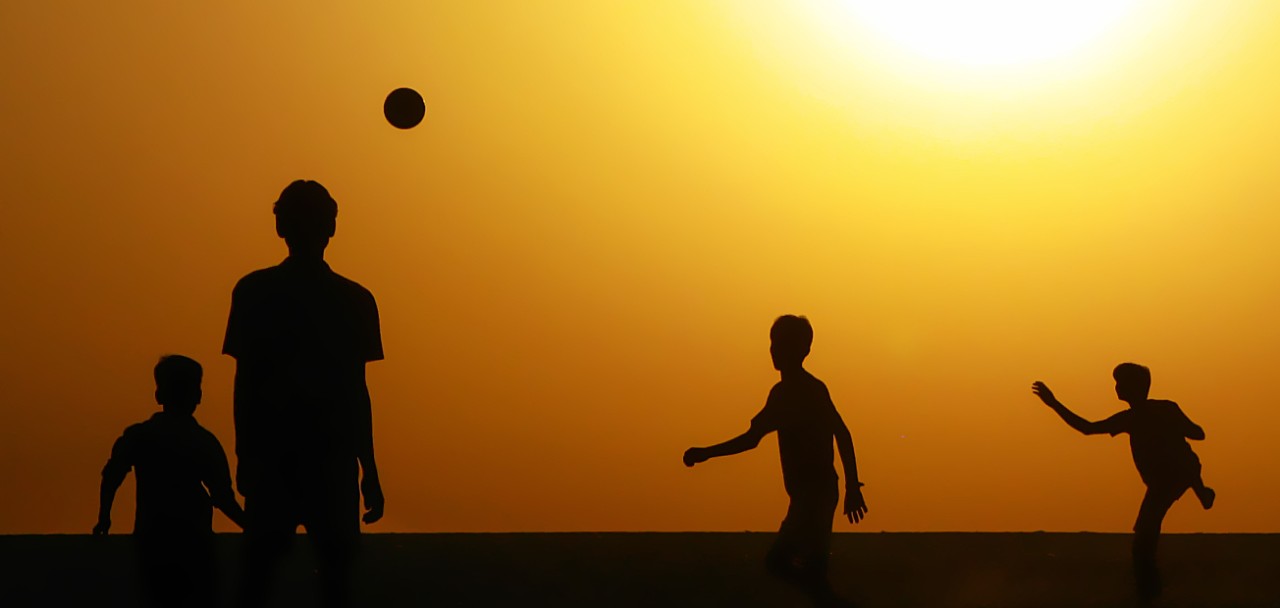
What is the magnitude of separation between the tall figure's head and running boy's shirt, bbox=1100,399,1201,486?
3.72 m

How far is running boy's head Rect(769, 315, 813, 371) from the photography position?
492 cm

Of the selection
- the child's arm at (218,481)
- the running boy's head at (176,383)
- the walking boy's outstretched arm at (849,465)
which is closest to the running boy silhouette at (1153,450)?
the walking boy's outstretched arm at (849,465)

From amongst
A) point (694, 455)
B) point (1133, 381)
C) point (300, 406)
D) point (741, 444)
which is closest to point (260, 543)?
point (300, 406)

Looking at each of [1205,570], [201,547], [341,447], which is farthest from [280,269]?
[1205,570]

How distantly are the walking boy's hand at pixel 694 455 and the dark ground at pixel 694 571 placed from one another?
2.60 feet

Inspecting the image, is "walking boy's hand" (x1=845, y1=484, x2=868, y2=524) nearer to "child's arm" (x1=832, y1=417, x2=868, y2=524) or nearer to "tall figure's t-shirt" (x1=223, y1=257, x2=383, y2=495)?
"child's arm" (x1=832, y1=417, x2=868, y2=524)

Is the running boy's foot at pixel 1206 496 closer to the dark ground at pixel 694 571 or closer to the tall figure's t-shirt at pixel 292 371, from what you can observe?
the dark ground at pixel 694 571

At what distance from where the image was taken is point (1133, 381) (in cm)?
588

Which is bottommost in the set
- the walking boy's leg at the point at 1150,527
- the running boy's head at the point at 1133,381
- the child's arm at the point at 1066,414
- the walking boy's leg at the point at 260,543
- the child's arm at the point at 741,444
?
the walking boy's leg at the point at 260,543

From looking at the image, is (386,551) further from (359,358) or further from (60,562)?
(359,358)

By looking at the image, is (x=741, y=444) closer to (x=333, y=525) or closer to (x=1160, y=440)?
(x=333, y=525)

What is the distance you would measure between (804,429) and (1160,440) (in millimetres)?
1999

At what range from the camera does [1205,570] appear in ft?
20.7

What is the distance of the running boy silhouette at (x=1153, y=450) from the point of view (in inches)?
229
